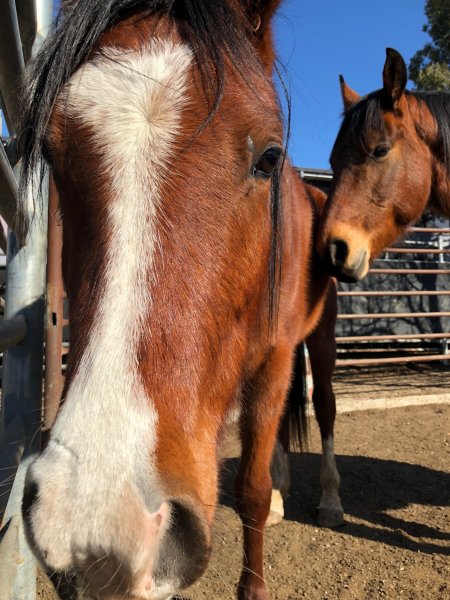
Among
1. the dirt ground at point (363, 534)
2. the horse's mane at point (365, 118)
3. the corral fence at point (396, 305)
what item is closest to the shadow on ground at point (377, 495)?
the dirt ground at point (363, 534)

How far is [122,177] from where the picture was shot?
122 centimetres

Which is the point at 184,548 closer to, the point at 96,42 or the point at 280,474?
the point at 96,42

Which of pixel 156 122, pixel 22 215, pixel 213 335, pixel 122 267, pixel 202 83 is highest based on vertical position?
pixel 202 83

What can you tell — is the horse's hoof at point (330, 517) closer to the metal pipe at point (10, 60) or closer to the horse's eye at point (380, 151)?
the horse's eye at point (380, 151)

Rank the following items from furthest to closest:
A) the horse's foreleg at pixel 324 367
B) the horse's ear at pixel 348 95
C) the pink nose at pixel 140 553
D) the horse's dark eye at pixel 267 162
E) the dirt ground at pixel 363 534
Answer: the horse's ear at pixel 348 95, the horse's foreleg at pixel 324 367, the dirt ground at pixel 363 534, the horse's dark eye at pixel 267 162, the pink nose at pixel 140 553

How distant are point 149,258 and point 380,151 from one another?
304cm

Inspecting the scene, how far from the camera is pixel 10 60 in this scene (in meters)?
1.59

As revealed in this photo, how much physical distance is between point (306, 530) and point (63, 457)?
9.42 feet

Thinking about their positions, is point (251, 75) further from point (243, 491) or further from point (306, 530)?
point (306, 530)

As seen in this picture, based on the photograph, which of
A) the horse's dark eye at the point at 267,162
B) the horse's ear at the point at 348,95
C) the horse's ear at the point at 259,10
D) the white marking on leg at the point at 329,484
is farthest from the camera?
the horse's ear at the point at 348,95

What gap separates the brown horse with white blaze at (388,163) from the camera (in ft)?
11.6

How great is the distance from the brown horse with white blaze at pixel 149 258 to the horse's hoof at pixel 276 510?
2053 millimetres

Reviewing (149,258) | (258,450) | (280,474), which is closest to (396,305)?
→ (280,474)

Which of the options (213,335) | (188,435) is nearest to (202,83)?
(213,335)
